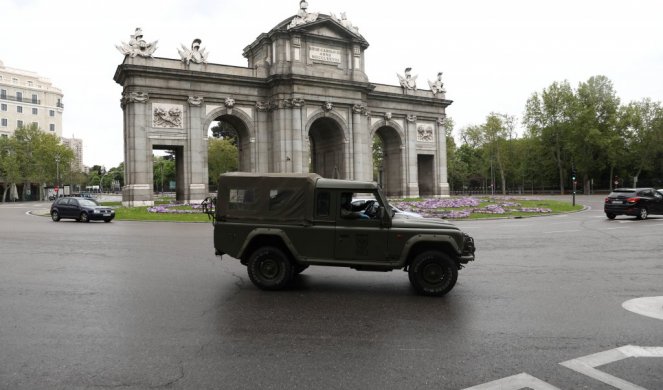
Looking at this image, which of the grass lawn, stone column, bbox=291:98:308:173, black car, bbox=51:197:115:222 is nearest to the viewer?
black car, bbox=51:197:115:222

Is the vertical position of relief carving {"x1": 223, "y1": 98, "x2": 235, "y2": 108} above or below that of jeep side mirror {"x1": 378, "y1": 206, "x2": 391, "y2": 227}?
above

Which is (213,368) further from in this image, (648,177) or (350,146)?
(648,177)

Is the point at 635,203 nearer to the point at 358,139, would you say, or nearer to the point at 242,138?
the point at 358,139

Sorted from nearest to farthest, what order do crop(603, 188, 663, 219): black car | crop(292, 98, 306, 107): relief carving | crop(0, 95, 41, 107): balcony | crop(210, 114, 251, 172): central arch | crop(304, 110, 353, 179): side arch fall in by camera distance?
1. crop(603, 188, 663, 219): black car
2. crop(292, 98, 306, 107): relief carving
3. crop(210, 114, 251, 172): central arch
4. crop(304, 110, 353, 179): side arch
5. crop(0, 95, 41, 107): balcony

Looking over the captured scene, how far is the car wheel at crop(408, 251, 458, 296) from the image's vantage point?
7.96 m

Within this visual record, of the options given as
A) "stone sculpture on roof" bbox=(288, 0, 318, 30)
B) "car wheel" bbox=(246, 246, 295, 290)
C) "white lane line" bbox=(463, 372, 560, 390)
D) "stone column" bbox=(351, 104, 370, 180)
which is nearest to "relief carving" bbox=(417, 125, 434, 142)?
"stone column" bbox=(351, 104, 370, 180)

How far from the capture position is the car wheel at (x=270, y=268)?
8398 millimetres

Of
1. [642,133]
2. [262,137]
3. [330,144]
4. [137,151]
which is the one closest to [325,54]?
[330,144]

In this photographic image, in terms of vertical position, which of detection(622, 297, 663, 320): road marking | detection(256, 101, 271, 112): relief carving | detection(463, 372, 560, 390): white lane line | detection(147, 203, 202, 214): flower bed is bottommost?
detection(622, 297, 663, 320): road marking

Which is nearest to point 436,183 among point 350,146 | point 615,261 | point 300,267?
point 350,146

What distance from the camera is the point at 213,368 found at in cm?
475

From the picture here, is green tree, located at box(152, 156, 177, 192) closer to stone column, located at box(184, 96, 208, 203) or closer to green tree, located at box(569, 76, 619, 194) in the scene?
stone column, located at box(184, 96, 208, 203)

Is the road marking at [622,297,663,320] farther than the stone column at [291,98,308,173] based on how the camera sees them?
No

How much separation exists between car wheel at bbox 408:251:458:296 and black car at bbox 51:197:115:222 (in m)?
23.3
